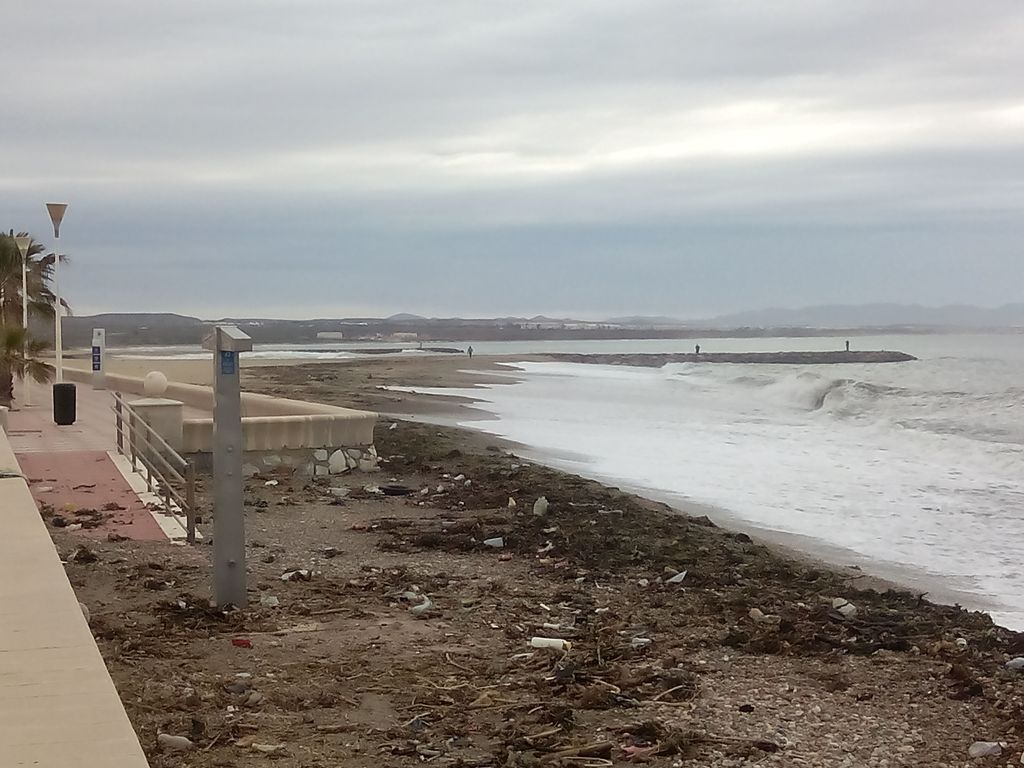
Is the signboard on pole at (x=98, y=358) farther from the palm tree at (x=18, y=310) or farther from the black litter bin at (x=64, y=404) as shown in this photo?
the black litter bin at (x=64, y=404)

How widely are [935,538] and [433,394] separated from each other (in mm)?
27761

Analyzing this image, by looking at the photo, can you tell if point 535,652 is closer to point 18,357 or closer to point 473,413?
point 18,357

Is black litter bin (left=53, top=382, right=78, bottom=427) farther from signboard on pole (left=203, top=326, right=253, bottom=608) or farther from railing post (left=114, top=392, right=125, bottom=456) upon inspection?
signboard on pole (left=203, top=326, right=253, bottom=608)

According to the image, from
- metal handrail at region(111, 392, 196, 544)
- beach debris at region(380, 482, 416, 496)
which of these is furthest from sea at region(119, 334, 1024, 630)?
metal handrail at region(111, 392, 196, 544)

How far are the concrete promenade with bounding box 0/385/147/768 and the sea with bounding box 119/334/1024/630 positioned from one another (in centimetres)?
674

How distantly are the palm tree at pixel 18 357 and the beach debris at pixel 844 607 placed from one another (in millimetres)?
16319

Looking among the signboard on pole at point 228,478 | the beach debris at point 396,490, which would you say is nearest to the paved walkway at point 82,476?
the signboard on pole at point 228,478

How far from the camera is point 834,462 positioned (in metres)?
20.1


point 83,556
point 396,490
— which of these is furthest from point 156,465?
point 83,556

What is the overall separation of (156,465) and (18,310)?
15.1 meters

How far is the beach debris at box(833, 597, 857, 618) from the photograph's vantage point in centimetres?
805

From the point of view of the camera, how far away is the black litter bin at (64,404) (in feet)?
59.5

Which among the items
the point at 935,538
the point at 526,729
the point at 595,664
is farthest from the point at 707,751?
the point at 935,538

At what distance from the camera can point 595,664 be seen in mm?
6660
